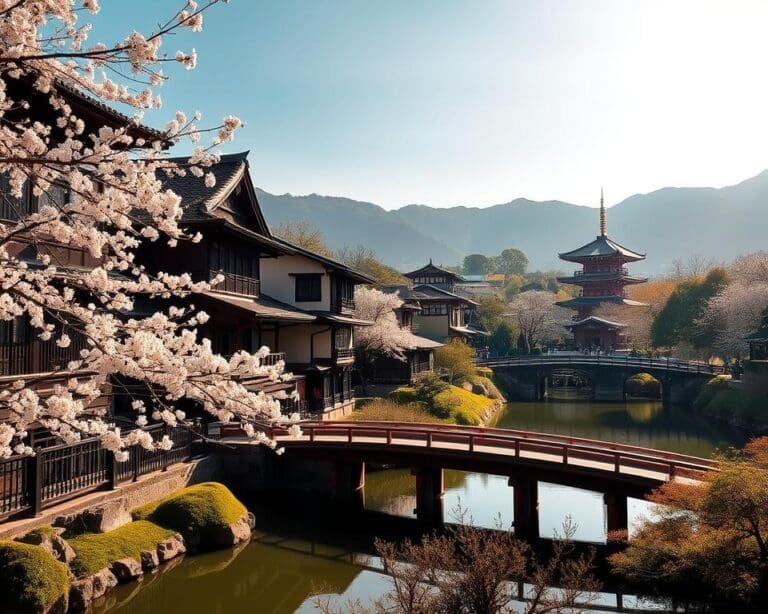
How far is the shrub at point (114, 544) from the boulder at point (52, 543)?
0.25 m

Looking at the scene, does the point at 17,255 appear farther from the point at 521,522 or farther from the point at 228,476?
the point at 521,522

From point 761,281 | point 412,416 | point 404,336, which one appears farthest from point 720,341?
point 412,416

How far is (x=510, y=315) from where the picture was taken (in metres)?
71.9

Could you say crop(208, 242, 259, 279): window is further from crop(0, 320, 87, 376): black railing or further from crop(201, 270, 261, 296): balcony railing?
crop(0, 320, 87, 376): black railing

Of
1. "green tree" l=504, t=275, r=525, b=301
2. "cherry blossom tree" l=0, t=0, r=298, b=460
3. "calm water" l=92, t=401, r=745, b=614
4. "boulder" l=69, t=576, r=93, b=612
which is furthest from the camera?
"green tree" l=504, t=275, r=525, b=301

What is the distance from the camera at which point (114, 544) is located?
526 inches

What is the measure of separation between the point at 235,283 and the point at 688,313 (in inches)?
1553

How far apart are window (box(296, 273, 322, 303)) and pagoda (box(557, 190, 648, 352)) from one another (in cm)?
4053

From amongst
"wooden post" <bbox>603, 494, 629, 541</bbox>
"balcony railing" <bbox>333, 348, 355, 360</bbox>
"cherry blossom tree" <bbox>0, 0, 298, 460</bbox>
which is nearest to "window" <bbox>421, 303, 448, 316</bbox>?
"balcony railing" <bbox>333, 348, 355, 360</bbox>

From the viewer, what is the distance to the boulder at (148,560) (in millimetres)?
13578

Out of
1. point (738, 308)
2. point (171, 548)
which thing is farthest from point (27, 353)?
point (738, 308)

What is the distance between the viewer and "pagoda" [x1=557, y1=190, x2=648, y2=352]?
211 feet

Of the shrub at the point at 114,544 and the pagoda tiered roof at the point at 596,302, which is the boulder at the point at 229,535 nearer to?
the shrub at the point at 114,544

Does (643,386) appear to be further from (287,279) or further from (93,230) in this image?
(93,230)
